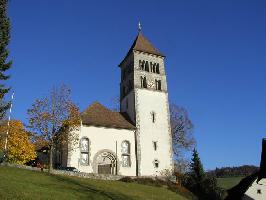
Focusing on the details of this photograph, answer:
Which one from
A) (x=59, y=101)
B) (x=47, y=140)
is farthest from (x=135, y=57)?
(x=47, y=140)

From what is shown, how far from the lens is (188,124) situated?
6181 centimetres

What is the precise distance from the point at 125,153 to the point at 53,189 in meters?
22.5

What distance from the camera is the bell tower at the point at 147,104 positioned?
50906 millimetres

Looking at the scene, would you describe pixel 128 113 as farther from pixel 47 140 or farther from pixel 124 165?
pixel 47 140

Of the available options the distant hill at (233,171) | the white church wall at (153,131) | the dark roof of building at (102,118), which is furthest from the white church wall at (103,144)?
the distant hill at (233,171)

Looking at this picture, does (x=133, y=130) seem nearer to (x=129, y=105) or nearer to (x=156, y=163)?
(x=129, y=105)

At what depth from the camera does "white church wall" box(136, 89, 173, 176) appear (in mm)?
50500

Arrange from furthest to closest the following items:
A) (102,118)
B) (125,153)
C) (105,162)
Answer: (102,118), (125,153), (105,162)

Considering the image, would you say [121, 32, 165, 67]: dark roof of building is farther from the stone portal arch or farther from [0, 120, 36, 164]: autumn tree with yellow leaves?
[0, 120, 36, 164]: autumn tree with yellow leaves

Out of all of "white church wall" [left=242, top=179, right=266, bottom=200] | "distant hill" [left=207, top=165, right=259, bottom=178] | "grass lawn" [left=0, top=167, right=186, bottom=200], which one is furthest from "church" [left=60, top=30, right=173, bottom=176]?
"distant hill" [left=207, top=165, right=259, bottom=178]

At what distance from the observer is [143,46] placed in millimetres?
61281

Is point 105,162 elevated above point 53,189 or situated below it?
above

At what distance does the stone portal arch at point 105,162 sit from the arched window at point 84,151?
3.76 feet

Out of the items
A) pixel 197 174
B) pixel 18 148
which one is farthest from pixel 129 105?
pixel 18 148
